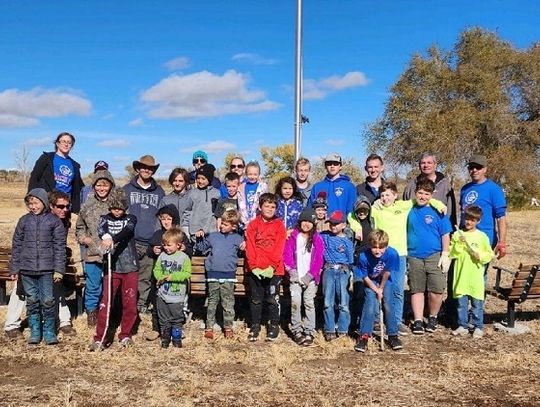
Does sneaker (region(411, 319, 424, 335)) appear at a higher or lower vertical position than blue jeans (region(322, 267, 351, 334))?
lower

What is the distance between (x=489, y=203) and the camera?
696cm

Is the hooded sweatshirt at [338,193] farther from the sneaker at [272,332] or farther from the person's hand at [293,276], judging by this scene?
the sneaker at [272,332]

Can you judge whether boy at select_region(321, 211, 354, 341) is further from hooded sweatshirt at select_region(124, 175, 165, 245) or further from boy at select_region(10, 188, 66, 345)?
boy at select_region(10, 188, 66, 345)

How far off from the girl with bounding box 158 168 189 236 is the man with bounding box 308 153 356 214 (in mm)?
1704

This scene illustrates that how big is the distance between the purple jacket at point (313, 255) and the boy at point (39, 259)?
265cm

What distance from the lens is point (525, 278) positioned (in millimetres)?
7062

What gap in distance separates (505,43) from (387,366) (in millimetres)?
27257

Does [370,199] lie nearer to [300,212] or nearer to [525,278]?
[300,212]

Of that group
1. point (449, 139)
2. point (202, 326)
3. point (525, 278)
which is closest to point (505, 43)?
point (449, 139)

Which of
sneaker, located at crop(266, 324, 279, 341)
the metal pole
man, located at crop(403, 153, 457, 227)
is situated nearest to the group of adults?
man, located at crop(403, 153, 457, 227)

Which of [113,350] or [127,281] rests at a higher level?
[127,281]

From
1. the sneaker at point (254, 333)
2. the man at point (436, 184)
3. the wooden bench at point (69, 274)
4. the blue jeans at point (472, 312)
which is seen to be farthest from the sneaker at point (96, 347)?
the blue jeans at point (472, 312)

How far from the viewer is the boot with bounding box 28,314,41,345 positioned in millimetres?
6277

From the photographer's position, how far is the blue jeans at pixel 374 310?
623cm
